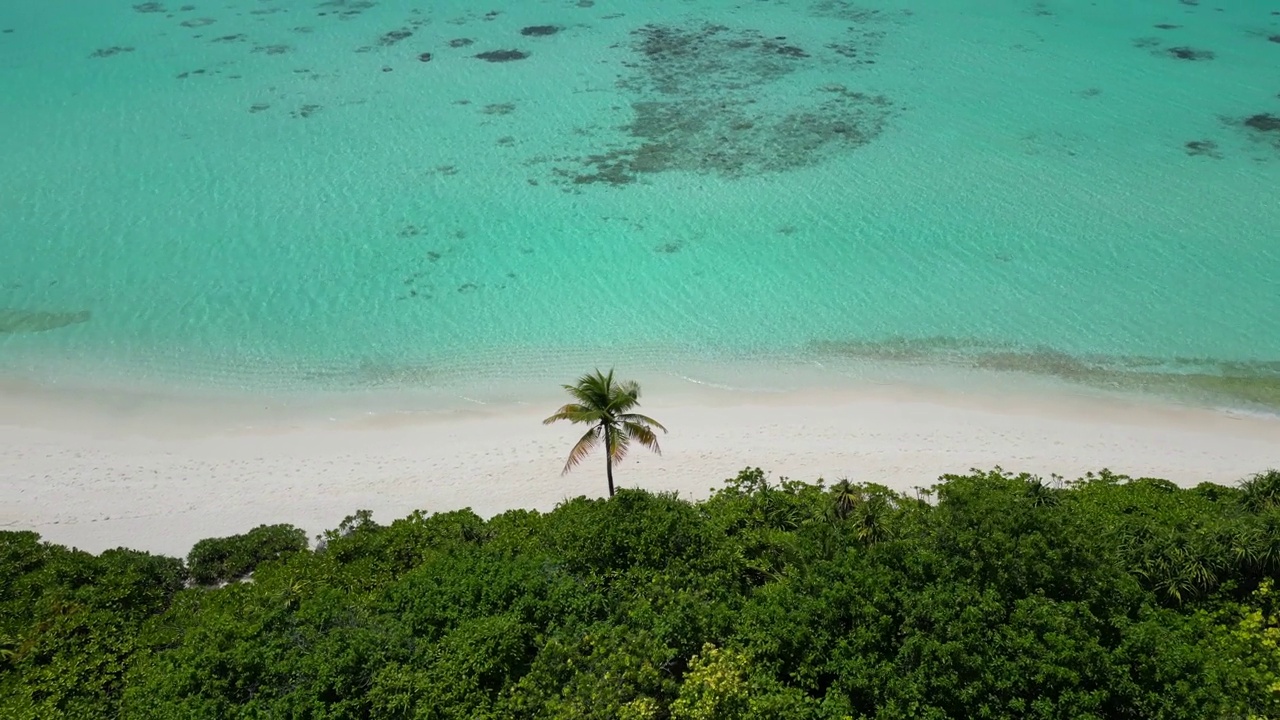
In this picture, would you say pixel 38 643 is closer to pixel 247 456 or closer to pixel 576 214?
pixel 247 456

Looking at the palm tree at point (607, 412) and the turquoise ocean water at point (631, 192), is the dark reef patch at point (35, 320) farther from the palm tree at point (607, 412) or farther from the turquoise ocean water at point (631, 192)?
the palm tree at point (607, 412)

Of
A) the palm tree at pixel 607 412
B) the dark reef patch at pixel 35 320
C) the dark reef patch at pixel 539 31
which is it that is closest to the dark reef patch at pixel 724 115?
the dark reef patch at pixel 539 31

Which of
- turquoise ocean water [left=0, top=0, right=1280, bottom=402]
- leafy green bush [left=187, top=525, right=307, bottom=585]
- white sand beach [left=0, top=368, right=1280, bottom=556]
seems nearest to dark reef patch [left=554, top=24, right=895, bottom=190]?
turquoise ocean water [left=0, top=0, right=1280, bottom=402]

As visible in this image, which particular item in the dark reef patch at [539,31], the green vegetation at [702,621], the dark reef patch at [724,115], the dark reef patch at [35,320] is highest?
the dark reef patch at [539,31]

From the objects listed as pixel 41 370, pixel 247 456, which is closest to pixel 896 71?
pixel 247 456

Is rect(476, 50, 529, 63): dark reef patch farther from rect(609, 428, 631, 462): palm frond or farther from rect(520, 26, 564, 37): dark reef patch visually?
rect(609, 428, 631, 462): palm frond

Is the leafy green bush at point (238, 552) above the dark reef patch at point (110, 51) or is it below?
below

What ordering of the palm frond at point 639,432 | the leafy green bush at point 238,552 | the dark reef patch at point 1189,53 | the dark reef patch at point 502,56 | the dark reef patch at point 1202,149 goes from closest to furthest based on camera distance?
the leafy green bush at point 238,552
the palm frond at point 639,432
the dark reef patch at point 1202,149
the dark reef patch at point 502,56
the dark reef patch at point 1189,53
